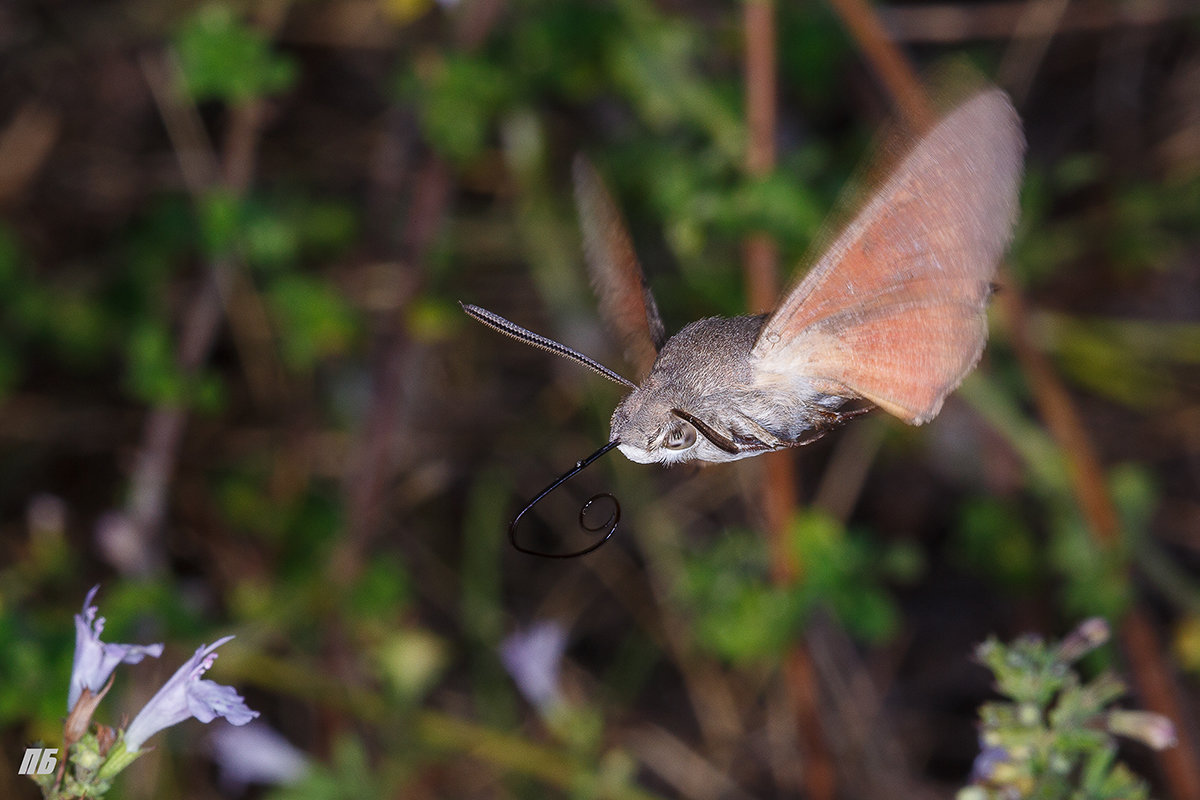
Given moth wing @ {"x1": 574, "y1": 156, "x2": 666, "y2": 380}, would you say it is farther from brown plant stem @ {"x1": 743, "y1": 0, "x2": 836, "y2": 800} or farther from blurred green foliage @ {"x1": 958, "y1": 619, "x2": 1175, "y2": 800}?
blurred green foliage @ {"x1": 958, "y1": 619, "x2": 1175, "y2": 800}

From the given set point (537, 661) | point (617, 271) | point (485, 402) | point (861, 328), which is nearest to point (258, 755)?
point (537, 661)

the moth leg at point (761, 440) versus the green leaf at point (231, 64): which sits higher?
the green leaf at point (231, 64)

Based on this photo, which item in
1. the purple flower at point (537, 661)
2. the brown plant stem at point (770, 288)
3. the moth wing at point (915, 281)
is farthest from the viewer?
the purple flower at point (537, 661)

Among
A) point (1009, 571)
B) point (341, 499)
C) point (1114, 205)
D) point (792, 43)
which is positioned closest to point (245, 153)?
point (341, 499)

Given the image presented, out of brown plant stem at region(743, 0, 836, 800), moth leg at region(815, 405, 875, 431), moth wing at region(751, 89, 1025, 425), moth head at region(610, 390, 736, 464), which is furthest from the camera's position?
brown plant stem at region(743, 0, 836, 800)

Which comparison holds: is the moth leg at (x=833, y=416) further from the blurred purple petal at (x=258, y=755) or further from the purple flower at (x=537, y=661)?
the blurred purple petal at (x=258, y=755)

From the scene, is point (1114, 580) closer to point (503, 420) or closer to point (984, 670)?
point (984, 670)

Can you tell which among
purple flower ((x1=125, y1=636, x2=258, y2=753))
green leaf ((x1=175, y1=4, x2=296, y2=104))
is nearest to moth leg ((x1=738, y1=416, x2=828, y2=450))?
purple flower ((x1=125, y1=636, x2=258, y2=753))

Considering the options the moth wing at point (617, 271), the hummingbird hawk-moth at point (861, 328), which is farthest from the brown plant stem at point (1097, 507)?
the hummingbird hawk-moth at point (861, 328)
